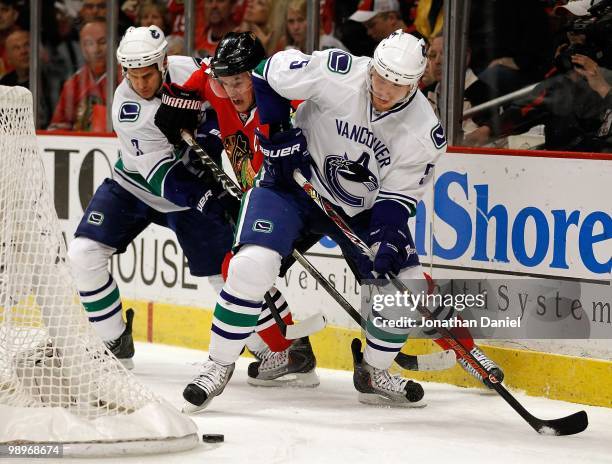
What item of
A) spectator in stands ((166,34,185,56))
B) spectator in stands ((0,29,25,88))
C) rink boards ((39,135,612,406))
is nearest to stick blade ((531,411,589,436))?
rink boards ((39,135,612,406))

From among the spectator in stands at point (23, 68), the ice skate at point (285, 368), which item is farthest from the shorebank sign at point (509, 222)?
the spectator in stands at point (23, 68)

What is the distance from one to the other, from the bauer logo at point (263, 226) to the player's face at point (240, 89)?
479mm

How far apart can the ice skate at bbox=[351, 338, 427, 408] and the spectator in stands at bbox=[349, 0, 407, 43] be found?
1.37 metres

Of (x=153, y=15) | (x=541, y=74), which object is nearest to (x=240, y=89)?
(x=541, y=74)

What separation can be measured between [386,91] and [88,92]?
2676mm

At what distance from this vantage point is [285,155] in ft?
13.0

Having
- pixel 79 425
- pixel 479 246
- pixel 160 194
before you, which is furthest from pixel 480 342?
pixel 79 425

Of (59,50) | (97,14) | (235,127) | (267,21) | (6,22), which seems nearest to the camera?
(235,127)

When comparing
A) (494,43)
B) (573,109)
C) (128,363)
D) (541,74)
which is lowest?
(128,363)

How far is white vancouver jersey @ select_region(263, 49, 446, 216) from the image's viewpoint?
12.8 ft

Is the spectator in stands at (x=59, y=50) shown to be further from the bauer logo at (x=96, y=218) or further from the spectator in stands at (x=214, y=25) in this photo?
the bauer logo at (x=96, y=218)

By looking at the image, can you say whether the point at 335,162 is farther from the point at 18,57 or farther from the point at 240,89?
the point at 18,57

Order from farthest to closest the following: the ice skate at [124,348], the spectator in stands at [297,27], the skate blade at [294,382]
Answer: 1. the spectator in stands at [297,27]
2. the ice skate at [124,348]
3. the skate blade at [294,382]

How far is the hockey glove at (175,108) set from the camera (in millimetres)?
4348
